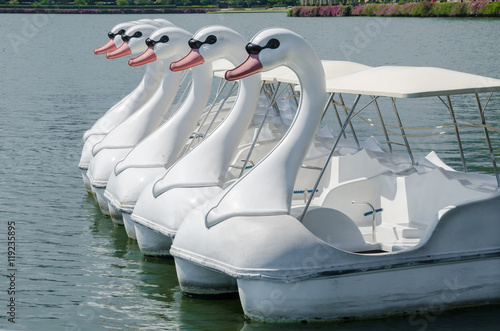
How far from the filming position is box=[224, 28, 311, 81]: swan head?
10.2 metres

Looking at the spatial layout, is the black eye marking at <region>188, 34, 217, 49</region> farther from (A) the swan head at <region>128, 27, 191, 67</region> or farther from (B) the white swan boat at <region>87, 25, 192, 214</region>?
(B) the white swan boat at <region>87, 25, 192, 214</region>

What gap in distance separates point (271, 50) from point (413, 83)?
1618 millimetres

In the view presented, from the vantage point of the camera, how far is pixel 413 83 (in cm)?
1027

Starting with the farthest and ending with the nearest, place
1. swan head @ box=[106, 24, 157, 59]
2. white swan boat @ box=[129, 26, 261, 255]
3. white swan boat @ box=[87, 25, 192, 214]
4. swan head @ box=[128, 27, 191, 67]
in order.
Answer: swan head @ box=[106, 24, 157, 59] < white swan boat @ box=[87, 25, 192, 214] < swan head @ box=[128, 27, 191, 67] < white swan boat @ box=[129, 26, 261, 255]

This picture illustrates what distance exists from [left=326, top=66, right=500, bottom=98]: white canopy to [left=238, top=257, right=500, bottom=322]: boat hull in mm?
1877

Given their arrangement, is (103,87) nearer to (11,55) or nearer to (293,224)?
(11,55)

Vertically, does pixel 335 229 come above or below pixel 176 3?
above

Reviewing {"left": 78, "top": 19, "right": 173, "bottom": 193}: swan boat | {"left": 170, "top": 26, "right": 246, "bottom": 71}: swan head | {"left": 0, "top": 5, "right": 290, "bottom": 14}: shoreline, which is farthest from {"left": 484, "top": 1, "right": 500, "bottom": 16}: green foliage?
{"left": 170, "top": 26, "right": 246, "bottom": 71}: swan head

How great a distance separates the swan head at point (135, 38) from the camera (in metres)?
17.4

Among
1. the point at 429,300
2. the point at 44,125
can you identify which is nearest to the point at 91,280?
the point at 429,300

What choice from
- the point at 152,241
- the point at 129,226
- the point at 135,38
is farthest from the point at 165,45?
the point at 152,241

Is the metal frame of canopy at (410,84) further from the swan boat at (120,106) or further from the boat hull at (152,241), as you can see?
the swan boat at (120,106)

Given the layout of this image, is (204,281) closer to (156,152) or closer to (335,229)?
(335,229)

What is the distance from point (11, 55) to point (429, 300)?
58295 mm
